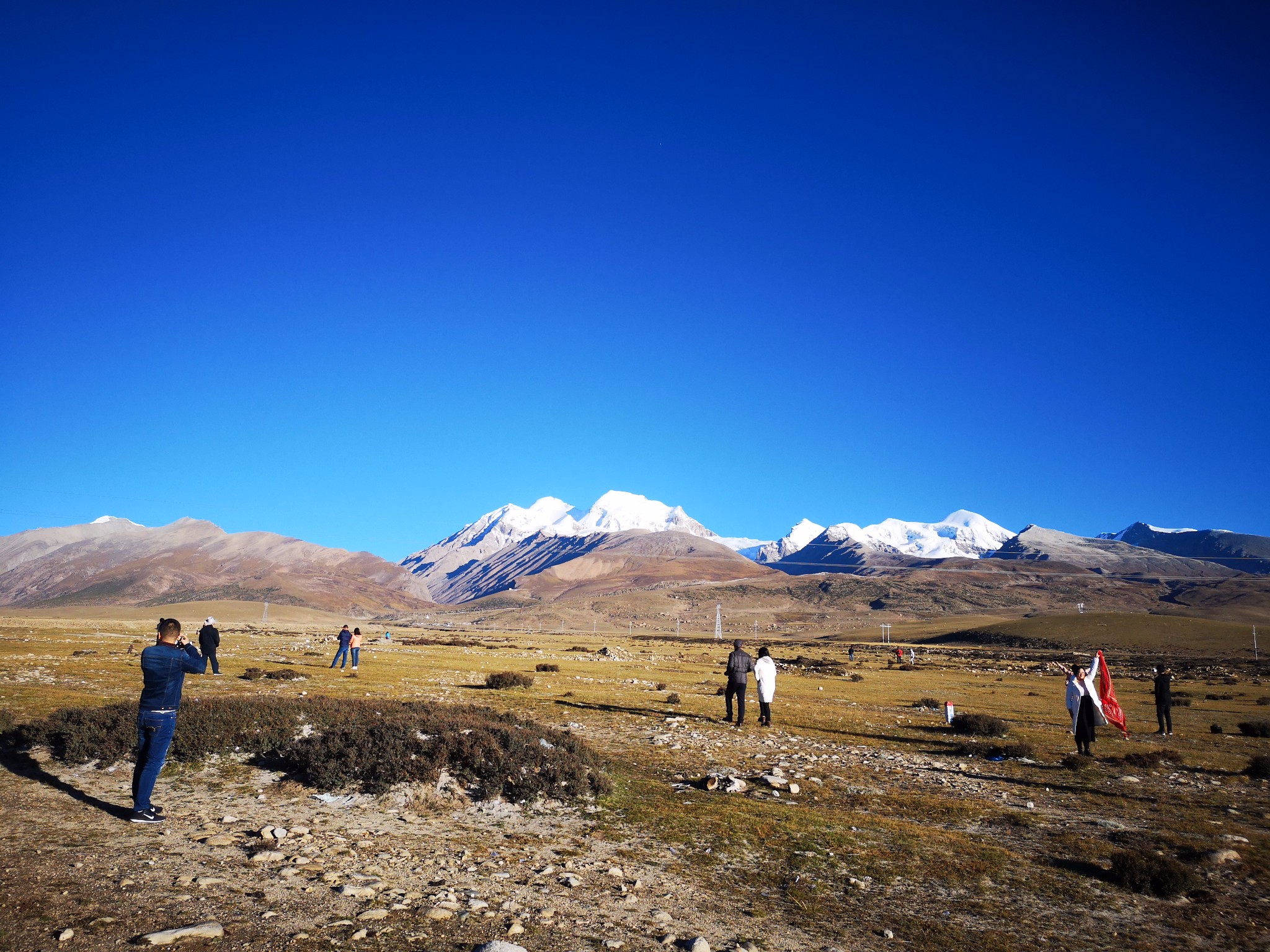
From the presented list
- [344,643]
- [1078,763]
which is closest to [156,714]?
[1078,763]

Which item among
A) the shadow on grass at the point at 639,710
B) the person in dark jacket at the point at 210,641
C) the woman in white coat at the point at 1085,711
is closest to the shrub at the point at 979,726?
the woman in white coat at the point at 1085,711

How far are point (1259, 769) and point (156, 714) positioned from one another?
22.7m

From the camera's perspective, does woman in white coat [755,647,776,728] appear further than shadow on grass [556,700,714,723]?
No

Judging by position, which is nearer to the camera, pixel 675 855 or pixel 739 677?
pixel 675 855

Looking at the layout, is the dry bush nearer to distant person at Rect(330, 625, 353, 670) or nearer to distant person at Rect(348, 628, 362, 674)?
distant person at Rect(348, 628, 362, 674)

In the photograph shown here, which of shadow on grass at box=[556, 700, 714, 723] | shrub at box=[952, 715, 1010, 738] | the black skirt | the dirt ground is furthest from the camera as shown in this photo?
shadow on grass at box=[556, 700, 714, 723]

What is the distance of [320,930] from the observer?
21.4ft

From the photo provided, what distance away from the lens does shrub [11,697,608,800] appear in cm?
1179

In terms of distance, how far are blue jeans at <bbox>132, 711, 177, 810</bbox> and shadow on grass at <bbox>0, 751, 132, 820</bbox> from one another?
237mm

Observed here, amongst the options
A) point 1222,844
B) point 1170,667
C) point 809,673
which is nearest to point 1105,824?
point 1222,844

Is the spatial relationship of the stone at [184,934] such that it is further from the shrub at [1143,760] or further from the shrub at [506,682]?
the shrub at [506,682]

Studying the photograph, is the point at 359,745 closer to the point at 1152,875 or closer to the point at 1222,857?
the point at 1152,875

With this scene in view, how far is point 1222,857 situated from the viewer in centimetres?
984

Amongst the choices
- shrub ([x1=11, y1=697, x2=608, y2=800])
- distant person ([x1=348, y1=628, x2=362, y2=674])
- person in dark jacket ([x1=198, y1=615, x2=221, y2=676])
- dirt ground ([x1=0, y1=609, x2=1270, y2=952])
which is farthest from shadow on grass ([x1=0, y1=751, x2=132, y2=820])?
distant person ([x1=348, y1=628, x2=362, y2=674])
